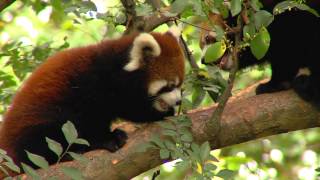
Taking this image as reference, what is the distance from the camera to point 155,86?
3.91 m

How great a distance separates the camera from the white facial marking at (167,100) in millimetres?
3809

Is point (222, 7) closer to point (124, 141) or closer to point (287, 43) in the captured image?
point (124, 141)

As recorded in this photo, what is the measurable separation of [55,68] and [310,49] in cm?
173

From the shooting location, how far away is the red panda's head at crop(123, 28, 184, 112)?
380 centimetres

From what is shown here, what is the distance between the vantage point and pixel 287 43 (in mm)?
4418

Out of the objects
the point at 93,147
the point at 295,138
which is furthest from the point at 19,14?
the point at 93,147

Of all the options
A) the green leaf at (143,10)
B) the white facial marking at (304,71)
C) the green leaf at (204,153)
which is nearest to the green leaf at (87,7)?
the green leaf at (143,10)

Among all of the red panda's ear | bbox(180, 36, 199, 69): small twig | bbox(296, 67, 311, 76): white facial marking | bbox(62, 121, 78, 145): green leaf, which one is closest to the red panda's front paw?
the red panda's ear

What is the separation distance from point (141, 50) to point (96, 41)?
1.16m

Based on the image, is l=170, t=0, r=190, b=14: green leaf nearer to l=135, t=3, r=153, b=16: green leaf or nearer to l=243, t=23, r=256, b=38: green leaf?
l=243, t=23, r=256, b=38: green leaf

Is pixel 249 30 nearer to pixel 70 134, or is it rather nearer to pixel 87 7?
pixel 70 134

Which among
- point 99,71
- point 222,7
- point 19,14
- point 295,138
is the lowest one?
point 295,138

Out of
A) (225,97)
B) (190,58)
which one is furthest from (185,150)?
(190,58)

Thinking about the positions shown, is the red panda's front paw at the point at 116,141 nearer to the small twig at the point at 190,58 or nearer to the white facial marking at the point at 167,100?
the white facial marking at the point at 167,100
